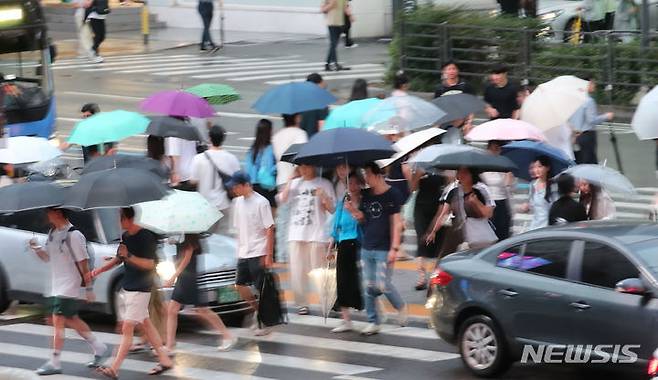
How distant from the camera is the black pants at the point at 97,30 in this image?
36562 millimetres

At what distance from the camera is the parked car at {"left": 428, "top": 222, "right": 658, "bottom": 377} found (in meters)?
10.8

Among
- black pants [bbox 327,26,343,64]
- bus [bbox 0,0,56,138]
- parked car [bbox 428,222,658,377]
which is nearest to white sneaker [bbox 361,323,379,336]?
parked car [bbox 428,222,658,377]

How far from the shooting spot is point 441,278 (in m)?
12.6

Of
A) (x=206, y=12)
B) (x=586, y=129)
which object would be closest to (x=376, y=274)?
(x=586, y=129)

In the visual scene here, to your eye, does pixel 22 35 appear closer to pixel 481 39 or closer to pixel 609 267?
pixel 481 39

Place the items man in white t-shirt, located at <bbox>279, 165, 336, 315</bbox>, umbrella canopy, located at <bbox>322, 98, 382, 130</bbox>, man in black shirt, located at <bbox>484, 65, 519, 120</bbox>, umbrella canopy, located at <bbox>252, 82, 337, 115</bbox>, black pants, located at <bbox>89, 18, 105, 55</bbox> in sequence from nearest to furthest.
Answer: man in white t-shirt, located at <bbox>279, 165, 336, 315</bbox> → umbrella canopy, located at <bbox>322, 98, 382, 130</bbox> → umbrella canopy, located at <bbox>252, 82, 337, 115</bbox> → man in black shirt, located at <bbox>484, 65, 519, 120</bbox> → black pants, located at <bbox>89, 18, 105, 55</bbox>

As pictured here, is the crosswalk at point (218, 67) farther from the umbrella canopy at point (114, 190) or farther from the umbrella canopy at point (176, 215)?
the umbrella canopy at point (114, 190)

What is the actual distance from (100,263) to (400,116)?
3700mm

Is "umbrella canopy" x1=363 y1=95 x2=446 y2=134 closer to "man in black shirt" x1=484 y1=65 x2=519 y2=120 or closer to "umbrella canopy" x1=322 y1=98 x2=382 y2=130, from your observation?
"umbrella canopy" x1=322 y1=98 x2=382 y2=130

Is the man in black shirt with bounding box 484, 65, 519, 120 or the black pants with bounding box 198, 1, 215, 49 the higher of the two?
the man in black shirt with bounding box 484, 65, 519, 120

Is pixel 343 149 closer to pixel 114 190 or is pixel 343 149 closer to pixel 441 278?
pixel 441 278

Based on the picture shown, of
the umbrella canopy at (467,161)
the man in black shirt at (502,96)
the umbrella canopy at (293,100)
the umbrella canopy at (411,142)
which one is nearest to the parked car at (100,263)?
the umbrella canopy at (293,100)

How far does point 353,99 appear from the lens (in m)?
17.6

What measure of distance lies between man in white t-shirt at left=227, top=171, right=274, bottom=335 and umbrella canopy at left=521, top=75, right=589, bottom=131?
14.2ft
